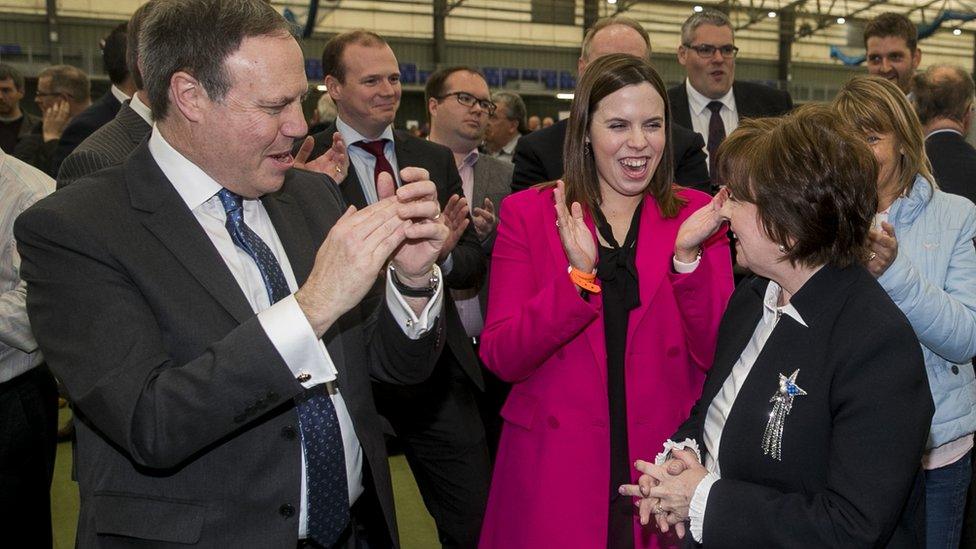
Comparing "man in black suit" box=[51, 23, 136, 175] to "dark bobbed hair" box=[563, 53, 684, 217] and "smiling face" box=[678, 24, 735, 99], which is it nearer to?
"dark bobbed hair" box=[563, 53, 684, 217]

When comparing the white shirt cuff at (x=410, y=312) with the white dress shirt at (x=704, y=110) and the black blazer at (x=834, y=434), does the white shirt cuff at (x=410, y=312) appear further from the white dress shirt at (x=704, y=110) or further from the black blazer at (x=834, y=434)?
the white dress shirt at (x=704, y=110)

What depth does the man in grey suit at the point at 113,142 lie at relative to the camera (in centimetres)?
246

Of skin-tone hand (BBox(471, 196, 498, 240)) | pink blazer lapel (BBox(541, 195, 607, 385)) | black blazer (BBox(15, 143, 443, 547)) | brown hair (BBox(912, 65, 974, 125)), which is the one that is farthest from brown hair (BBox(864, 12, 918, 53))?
black blazer (BBox(15, 143, 443, 547))

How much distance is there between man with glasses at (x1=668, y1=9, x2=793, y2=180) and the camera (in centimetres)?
397

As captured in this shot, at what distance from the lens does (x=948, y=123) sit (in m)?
3.47

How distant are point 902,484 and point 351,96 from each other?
2.67 meters

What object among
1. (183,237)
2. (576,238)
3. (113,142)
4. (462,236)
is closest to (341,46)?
(462,236)

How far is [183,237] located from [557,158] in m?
1.92

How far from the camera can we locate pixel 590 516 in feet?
7.05

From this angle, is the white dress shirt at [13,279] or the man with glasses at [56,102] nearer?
the white dress shirt at [13,279]

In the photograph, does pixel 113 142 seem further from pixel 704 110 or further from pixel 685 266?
pixel 704 110

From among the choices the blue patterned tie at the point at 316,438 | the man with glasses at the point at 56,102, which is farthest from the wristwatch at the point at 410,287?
the man with glasses at the point at 56,102

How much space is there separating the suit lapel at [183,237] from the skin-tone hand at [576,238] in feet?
2.79

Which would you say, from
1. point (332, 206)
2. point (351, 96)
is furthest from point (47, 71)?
point (332, 206)
